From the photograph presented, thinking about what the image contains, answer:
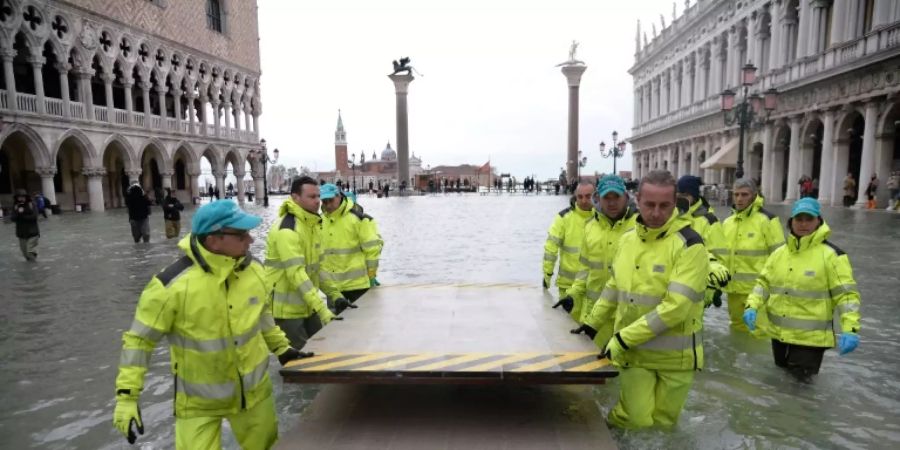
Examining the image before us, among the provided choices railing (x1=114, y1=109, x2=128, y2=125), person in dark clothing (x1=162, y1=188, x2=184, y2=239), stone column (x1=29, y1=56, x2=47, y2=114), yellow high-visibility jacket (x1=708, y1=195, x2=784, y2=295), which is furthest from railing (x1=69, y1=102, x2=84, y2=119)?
yellow high-visibility jacket (x1=708, y1=195, x2=784, y2=295)

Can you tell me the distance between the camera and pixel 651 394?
10.5 ft

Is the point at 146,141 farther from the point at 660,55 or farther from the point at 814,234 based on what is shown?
the point at 660,55

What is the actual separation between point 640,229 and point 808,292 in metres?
1.93

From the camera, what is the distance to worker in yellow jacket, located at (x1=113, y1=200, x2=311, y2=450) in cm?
247

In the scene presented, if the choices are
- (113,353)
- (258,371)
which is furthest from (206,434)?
(113,353)

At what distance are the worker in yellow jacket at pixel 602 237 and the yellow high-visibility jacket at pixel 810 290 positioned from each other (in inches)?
48.1

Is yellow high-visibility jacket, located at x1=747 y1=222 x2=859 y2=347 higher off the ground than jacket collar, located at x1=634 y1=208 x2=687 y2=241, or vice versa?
jacket collar, located at x1=634 y1=208 x2=687 y2=241

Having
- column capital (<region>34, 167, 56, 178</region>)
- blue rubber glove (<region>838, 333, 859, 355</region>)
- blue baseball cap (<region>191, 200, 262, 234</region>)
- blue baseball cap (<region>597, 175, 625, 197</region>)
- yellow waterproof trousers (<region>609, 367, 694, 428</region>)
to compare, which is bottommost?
Result: yellow waterproof trousers (<region>609, 367, 694, 428</region>)

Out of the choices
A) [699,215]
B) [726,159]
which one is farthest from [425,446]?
[726,159]

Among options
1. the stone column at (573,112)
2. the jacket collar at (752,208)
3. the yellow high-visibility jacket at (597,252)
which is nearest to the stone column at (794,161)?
the stone column at (573,112)

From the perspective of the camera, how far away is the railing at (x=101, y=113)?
88.8 ft

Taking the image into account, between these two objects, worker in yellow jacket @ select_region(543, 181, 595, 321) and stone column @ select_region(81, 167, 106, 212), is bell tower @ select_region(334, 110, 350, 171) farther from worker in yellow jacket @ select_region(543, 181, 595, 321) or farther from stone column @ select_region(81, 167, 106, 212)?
worker in yellow jacket @ select_region(543, 181, 595, 321)

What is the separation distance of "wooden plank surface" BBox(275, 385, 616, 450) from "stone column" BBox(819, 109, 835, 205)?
2362cm

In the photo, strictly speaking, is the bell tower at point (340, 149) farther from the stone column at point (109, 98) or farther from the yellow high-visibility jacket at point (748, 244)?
the yellow high-visibility jacket at point (748, 244)
